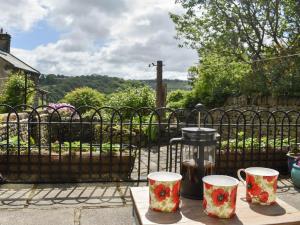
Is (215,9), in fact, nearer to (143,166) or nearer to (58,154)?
(143,166)

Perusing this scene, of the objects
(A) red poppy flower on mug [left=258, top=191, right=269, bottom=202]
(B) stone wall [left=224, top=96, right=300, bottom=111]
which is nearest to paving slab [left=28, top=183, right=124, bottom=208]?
(A) red poppy flower on mug [left=258, top=191, right=269, bottom=202]

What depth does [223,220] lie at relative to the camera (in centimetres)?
166

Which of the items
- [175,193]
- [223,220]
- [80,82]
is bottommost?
[223,220]

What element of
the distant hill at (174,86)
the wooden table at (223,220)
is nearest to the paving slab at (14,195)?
the wooden table at (223,220)

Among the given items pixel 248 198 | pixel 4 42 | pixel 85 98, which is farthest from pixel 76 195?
pixel 4 42

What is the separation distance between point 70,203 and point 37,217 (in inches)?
17.3

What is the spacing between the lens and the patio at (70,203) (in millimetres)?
2998

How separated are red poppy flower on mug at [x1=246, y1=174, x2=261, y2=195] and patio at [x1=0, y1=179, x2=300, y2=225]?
139cm

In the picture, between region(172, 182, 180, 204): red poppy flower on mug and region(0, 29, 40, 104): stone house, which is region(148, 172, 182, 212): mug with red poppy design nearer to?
region(172, 182, 180, 204): red poppy flower on mug

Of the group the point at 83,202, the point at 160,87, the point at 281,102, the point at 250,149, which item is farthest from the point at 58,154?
the point at 160,87

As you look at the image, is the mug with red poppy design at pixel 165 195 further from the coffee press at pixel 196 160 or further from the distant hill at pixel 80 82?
the distant hill at pixel 80 82

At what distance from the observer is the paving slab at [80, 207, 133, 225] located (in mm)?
2960

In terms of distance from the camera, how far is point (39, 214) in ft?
10.1

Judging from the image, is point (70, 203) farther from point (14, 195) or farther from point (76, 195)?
point (14, 195)
